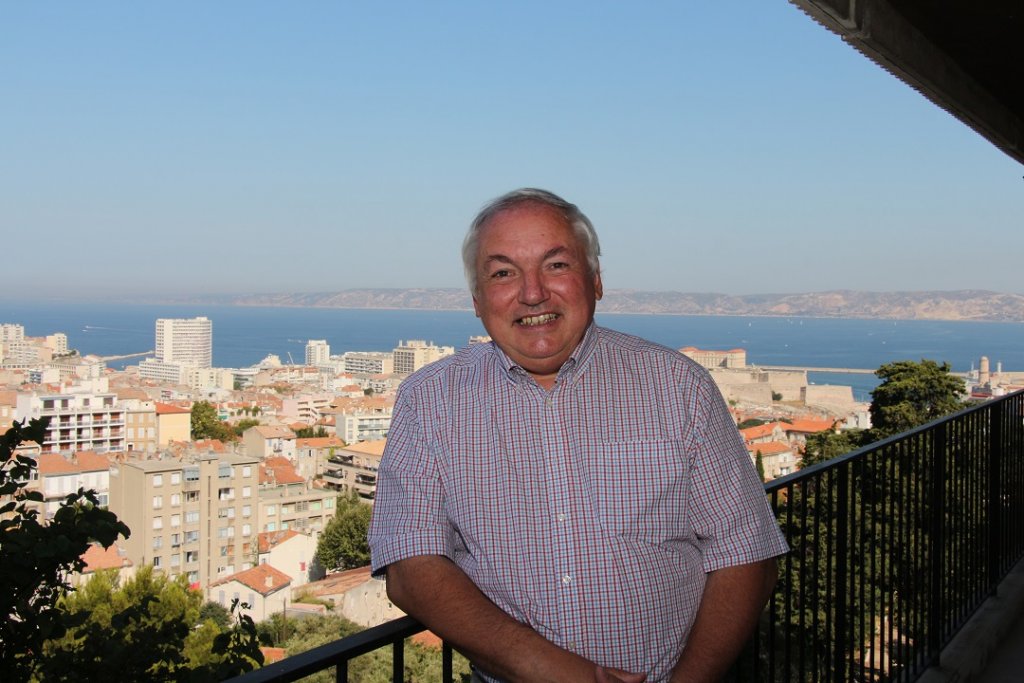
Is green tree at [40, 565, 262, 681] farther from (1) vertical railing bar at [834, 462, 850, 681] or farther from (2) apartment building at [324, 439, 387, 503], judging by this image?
(2) apartment building at [324, 439, 387, 503]

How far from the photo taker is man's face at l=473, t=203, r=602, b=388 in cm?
131

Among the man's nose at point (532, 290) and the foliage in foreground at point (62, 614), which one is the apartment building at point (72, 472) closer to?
the foliage in foreground at point (62, 614)

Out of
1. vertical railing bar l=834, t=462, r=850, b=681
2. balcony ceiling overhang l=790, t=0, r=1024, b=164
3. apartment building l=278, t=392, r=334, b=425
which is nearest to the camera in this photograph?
vertical railing bar l=834, t=462, r=850, b=681

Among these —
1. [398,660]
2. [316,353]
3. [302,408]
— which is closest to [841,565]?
[398,660]

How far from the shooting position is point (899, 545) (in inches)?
107

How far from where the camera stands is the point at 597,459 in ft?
3.99

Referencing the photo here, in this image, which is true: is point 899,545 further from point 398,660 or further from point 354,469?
point 354,469

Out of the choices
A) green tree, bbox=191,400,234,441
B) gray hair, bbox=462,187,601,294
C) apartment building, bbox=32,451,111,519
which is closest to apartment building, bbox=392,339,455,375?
green tree, bbox=191,400,234,441

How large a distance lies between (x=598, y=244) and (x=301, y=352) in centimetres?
16266

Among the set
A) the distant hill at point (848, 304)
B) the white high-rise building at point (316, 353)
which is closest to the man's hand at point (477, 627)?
the distant hill at point (848, 304)

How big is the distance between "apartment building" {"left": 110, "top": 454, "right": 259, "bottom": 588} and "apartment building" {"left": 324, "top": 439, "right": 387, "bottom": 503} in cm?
786

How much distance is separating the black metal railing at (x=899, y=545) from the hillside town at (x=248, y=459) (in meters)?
16.7

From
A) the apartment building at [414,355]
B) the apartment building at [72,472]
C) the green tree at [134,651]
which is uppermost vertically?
the green tree at [134,651]

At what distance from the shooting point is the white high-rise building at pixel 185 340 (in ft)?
436
